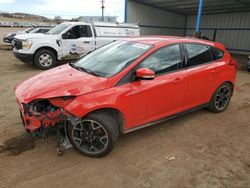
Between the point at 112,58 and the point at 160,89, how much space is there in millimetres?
912

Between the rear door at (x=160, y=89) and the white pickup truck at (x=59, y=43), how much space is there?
6.28 metres

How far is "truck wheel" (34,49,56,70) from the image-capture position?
8.52 meters

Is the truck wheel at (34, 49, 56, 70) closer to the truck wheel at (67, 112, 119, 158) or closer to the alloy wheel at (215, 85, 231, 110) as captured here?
the truck wheel at (67, 112, 119, 158)

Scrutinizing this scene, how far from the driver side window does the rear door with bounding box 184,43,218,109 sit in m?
6.32

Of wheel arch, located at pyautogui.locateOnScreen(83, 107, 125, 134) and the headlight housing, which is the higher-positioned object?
the headlight housing

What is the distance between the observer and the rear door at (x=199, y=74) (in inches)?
147

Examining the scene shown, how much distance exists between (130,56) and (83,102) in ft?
3.59

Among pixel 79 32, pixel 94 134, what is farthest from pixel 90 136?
pixel 79 32

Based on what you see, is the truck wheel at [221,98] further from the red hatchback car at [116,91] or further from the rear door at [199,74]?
the red hatchback car at [116,91]

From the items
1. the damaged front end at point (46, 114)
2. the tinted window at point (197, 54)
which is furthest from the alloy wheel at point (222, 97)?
the damaged front end at point (46, 114)

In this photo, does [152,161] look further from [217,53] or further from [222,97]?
[217,53]

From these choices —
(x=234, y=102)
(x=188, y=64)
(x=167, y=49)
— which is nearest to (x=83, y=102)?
(x=167, y=49)

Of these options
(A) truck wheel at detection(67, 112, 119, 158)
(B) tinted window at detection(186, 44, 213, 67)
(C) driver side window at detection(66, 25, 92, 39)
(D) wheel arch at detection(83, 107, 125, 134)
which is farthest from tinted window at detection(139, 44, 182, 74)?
(C) driver side window at detection(66, 25, 92, 39)

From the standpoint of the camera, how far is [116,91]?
2887 mm
